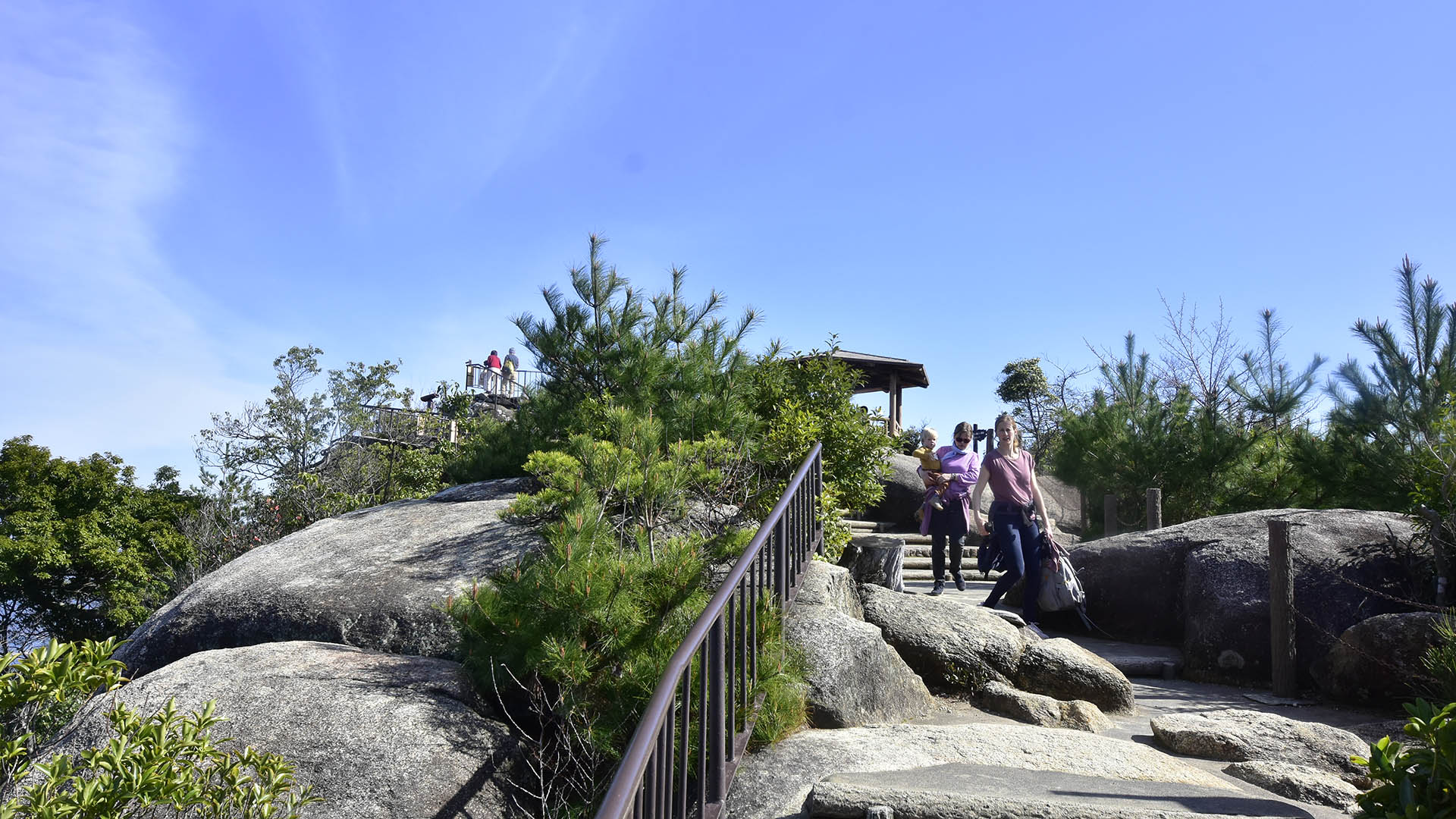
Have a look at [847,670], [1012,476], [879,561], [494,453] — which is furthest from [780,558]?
[494,453]

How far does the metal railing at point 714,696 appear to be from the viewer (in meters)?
2.08

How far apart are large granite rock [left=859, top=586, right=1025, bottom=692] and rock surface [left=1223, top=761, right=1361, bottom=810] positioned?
159 centimetres

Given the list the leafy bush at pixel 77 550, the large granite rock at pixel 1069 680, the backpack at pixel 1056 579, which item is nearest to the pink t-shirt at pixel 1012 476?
the backpack at pixel 1056 579

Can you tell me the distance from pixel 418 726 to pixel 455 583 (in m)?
1.51

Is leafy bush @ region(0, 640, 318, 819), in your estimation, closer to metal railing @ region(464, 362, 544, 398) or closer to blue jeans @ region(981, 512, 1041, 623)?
blue jeans @ region(981, 512, 1041, 623)

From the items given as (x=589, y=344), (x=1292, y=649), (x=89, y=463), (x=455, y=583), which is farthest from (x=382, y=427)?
(x=1292, y=649)

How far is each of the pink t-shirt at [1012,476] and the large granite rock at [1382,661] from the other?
2.66 meters

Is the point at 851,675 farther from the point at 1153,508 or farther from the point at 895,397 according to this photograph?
the point at 895,397

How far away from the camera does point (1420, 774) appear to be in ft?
9.49

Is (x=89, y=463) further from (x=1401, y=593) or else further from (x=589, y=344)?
(x=1401, y=593)

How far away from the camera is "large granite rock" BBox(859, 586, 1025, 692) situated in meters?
5.68

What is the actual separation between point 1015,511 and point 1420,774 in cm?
390

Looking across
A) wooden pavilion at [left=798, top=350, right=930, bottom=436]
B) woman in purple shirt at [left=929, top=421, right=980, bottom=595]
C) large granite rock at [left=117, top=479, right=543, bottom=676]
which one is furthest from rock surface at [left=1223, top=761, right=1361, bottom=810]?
wooden pavilion at [left=798, top=350, right=930, bottom=436]

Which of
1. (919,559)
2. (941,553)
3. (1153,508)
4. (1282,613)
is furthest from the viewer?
(919,559)
